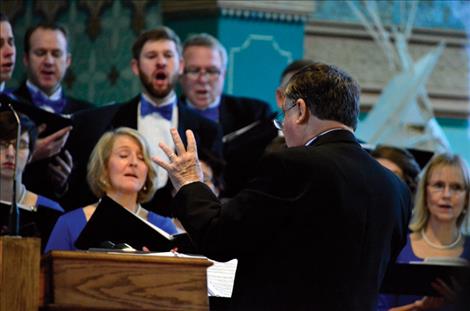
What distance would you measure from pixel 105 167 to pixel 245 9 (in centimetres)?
362

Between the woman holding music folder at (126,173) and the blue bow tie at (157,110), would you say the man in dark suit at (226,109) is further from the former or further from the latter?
the woman holding music folder at (126,173)

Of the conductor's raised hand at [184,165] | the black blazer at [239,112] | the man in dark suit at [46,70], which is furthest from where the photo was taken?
the black blazer at [239,112]

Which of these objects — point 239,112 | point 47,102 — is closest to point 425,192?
point 239,112

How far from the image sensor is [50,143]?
5.92 meters

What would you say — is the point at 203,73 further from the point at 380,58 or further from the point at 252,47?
the point at 380,58

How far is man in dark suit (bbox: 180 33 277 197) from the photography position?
6.65m

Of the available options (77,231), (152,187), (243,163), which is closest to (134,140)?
(152,187)

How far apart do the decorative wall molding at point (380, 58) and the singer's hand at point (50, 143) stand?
3946mm

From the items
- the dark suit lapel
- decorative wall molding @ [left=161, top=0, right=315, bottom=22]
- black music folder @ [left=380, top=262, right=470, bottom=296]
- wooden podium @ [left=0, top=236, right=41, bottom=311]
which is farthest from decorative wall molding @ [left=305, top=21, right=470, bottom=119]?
wooden podium @ [left=0, top=236, right=41, bottom=311]

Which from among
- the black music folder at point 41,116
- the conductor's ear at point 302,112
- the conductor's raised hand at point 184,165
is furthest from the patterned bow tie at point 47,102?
the conductor's ear at point 302,112

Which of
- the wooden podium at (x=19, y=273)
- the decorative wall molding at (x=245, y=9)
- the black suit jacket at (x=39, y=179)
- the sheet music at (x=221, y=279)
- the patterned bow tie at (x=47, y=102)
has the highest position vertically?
the decorative wall molding at (x=245, y=9)

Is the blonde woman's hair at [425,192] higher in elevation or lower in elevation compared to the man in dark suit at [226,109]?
lower

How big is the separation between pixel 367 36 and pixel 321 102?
620 cm

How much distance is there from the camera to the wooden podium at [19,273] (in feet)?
11.3
